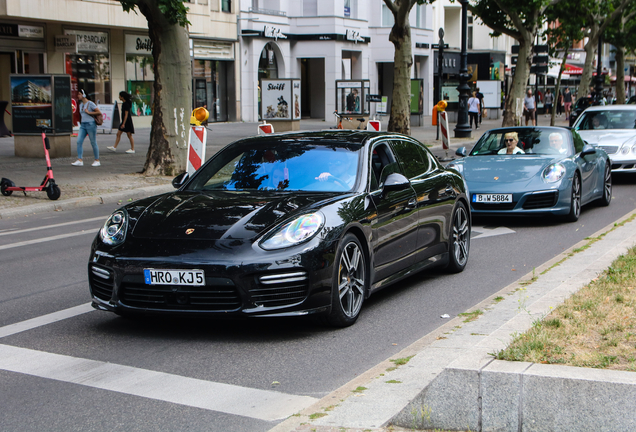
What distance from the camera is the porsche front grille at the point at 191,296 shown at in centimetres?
529

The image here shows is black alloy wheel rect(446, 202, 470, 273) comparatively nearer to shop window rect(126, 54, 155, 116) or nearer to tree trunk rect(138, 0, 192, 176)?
tree trunk rect(138, 0, 192, 176)

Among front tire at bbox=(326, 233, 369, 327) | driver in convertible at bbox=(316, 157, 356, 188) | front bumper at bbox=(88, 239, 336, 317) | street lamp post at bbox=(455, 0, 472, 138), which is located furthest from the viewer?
street lamp post at bbox=(455, 0, 472, 138)

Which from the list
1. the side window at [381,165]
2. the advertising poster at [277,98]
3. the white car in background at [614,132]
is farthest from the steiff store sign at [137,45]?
the side window at [381,165]

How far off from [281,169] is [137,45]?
28.8 meters

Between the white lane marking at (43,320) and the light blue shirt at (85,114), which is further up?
the light blue shirt at (85,114)

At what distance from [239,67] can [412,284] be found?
1343 inches

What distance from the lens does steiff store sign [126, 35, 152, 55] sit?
109 feet

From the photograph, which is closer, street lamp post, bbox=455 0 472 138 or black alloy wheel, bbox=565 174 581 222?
black alloy wheel, bbox=565 174 581 222

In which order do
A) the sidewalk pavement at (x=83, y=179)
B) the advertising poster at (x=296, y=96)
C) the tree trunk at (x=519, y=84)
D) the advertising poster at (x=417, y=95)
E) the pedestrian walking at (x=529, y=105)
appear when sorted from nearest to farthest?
the sidewalk pavement at (x=83, y=179) → the advertising poster at (x=296, y=96) → the tree trunk at (x=519, y=84) → the advertising poster at (x=417, y=95) → the pedestrian walking at (x=529, y=105)

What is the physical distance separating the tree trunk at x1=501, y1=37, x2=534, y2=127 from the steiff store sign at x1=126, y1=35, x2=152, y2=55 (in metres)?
14.6

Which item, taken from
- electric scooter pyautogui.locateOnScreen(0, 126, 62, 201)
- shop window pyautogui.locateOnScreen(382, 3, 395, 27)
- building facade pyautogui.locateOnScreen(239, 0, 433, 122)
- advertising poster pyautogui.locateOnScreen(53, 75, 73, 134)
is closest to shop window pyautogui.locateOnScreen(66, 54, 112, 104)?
building facade pyautogui.locateOnScreen(239, 0, 433, 122)

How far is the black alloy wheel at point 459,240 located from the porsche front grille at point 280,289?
271 cm

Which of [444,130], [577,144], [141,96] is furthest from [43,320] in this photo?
[141,96]

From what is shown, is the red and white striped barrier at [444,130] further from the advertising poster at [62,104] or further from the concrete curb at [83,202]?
the concrete curb at [83,202]
